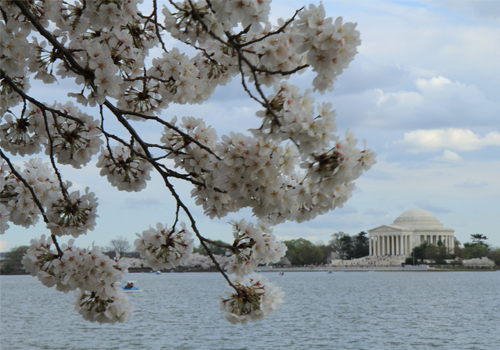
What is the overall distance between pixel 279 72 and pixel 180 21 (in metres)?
0.82

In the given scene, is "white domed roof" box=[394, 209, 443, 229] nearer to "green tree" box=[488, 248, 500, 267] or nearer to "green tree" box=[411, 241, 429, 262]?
"green tree" box=[411, 241, 429, 262]

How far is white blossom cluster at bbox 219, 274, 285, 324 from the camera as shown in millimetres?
4289

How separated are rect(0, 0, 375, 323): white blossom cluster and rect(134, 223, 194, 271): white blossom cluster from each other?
0.01 metres

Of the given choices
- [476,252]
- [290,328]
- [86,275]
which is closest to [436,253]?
[476,252]

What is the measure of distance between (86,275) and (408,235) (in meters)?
141

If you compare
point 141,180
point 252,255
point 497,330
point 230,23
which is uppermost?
point 230,23

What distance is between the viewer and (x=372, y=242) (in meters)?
147

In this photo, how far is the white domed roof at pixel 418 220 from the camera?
14312 cm

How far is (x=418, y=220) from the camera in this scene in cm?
14412

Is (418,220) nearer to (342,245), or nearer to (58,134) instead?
(342,245)

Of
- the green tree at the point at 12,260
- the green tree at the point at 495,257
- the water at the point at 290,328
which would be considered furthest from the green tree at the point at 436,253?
the green tree at the point at 12,260

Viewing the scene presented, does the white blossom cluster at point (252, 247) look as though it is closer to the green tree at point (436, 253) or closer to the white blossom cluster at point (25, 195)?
the white blossom cluster at point (25, 195)

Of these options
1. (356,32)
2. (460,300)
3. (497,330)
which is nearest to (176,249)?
(356,32)

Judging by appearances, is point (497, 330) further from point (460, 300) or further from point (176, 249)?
point (176, 249)
